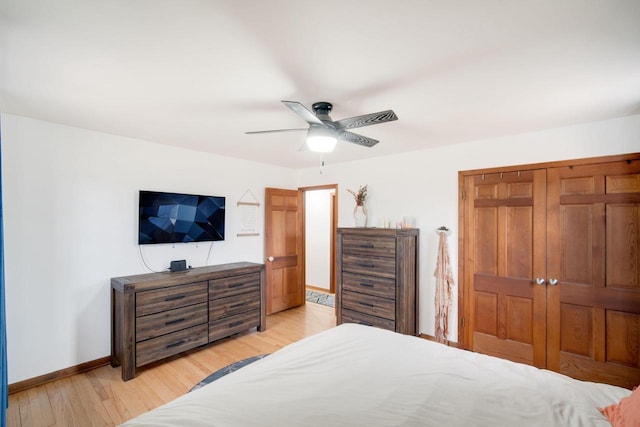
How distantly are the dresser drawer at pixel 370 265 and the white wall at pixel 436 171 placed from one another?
1.58 feet

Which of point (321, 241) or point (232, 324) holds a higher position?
point (321, 241)

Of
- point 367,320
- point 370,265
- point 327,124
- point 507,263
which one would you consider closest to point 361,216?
point 370,265

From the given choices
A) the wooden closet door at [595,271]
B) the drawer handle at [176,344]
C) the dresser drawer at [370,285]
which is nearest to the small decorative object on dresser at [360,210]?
the dresser drawer at [370,285]

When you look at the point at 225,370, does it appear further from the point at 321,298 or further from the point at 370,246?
the point at 321,298

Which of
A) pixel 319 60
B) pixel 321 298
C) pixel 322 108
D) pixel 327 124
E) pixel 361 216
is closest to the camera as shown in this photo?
pixel 319 60

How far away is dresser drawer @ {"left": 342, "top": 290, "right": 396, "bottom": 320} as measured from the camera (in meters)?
3.45

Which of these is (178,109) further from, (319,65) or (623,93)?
(623,93)

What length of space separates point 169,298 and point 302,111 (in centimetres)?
246

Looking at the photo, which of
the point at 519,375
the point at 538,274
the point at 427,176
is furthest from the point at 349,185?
the point at 519,375

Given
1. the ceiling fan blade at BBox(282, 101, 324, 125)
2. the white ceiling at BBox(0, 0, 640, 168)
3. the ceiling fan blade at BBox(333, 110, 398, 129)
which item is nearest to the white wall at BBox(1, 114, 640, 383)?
the white ceiling at BBox(0, 0, 640, 168)

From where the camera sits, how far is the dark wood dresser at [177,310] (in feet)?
8.93

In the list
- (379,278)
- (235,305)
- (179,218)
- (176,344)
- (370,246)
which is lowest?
(176,344)

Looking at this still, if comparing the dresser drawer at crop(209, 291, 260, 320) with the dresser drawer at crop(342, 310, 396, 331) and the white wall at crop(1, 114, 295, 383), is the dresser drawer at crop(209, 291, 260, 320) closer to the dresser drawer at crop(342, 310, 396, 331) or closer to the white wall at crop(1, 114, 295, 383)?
the white wall at crop(1, 114, 295, 383)

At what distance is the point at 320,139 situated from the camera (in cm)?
209
